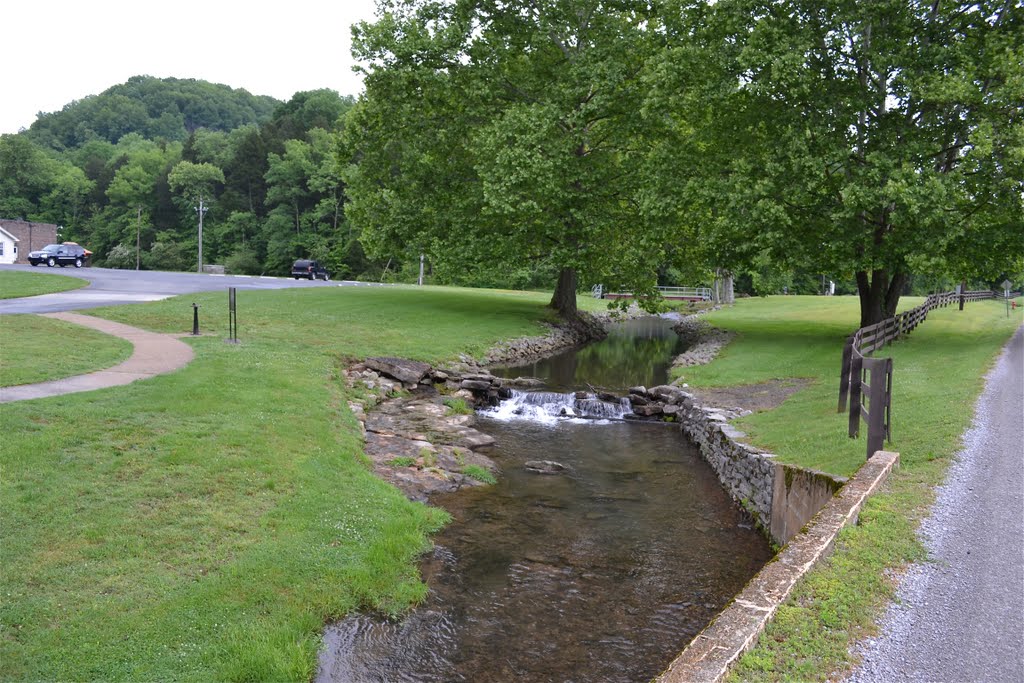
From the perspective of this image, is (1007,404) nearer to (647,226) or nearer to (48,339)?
(647,226)

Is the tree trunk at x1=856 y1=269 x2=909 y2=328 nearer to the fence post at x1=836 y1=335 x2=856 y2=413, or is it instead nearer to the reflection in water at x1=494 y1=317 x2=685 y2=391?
the reflection in water at x1=494 y1=317 x2=685 y2=391

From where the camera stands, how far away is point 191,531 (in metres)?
8.89

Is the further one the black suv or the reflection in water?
the black suv

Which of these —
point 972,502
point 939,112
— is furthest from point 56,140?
point 972,502

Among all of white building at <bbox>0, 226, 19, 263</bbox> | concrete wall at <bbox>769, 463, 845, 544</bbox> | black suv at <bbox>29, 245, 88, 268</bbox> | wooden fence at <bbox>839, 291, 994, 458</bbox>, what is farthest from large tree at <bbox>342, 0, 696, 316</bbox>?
white building at <bbox>0, 226, 19, 263</bbox>

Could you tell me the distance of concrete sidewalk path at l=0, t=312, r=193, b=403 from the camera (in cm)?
1282

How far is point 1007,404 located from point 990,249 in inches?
516

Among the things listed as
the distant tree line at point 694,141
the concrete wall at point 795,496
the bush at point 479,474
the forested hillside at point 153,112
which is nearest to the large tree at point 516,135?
the distant tree line at point 694,141

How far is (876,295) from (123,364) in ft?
83.7

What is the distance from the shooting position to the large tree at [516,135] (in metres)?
29.5

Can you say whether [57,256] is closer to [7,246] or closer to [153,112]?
[7,246]

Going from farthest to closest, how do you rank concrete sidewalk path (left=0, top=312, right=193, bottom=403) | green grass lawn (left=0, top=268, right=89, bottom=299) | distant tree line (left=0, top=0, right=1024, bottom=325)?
green grass lawn (left=0, top=268, right=89, bottom=299) < distant tree line (left=0, top=0, right=1024, bottom=325) < concrete sidewalk path (left=0, top=312, right=193, bottom=403)

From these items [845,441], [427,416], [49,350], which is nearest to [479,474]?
[427,416]

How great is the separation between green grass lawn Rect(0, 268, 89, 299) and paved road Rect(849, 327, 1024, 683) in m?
31.4
